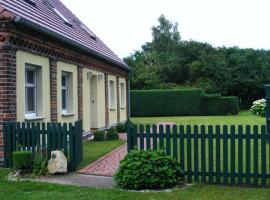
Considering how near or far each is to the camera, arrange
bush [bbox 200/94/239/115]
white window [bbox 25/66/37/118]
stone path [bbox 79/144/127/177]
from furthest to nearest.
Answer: bush [bbox 200/94/239/115] → white window [bbox 25/66/37/118] → stone path [bbox 79/144/127/177]

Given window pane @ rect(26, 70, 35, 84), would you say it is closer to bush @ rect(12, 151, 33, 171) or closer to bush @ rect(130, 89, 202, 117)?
bush @ rect(12, 151, 33, 171)

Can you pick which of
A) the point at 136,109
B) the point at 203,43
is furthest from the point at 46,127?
the point at 203,43

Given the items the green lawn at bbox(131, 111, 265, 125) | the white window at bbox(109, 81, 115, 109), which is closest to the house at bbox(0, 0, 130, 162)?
the white window at bbox(109, 81, 115, 109)

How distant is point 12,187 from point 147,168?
2446 millimetres

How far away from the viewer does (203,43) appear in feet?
184

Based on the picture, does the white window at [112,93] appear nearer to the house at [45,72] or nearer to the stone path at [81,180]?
the house at [45,72]

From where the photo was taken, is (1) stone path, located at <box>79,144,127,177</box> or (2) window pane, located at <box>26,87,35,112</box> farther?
(2) window pane, located at <box>26,87,35,112</box>

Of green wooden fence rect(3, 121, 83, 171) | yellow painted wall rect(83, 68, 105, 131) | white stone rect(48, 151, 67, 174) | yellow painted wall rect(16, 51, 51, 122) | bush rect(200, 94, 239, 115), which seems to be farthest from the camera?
bush rect(200, 94, 239, 115)

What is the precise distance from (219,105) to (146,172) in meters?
30.2

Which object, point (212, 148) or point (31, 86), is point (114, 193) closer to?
point (212, 148)

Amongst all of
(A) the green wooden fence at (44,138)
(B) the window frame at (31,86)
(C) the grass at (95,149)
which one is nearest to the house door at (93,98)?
(C) the grass at (95,149)

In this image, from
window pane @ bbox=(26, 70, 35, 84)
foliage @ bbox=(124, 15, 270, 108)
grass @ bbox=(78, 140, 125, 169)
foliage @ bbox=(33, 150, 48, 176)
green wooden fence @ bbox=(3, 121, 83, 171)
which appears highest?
foliage @ bbox=(124, 15, 270, 108)

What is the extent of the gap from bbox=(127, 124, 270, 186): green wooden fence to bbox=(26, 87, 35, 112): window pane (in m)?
4.44

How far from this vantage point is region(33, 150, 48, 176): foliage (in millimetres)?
9240
